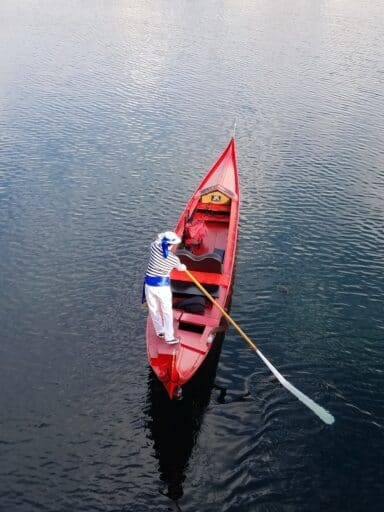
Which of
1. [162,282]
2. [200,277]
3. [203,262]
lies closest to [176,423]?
[162,282]

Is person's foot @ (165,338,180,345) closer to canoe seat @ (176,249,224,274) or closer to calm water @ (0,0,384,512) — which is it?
calm water @ (0,0,384,512)

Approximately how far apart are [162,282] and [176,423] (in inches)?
162

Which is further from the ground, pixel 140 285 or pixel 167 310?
pixel 167 310

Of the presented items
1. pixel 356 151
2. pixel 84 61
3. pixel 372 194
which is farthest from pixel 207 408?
pixel 84 61

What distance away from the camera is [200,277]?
1617 cm

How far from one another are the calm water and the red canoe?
1.60m

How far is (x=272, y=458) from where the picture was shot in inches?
491

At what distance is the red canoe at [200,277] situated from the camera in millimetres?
12969

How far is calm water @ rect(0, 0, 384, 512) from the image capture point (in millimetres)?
12203

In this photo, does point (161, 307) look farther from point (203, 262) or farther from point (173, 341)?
point (203, 262)

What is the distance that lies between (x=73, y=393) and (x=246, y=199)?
14.6 m

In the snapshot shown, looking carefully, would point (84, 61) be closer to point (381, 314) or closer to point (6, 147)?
point (6, 147)

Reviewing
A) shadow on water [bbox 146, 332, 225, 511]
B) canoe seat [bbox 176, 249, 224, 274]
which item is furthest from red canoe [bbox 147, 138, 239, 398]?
shadow on water [bbox 146, 332, 225, 511]

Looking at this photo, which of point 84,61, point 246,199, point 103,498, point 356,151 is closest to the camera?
point 103,498
